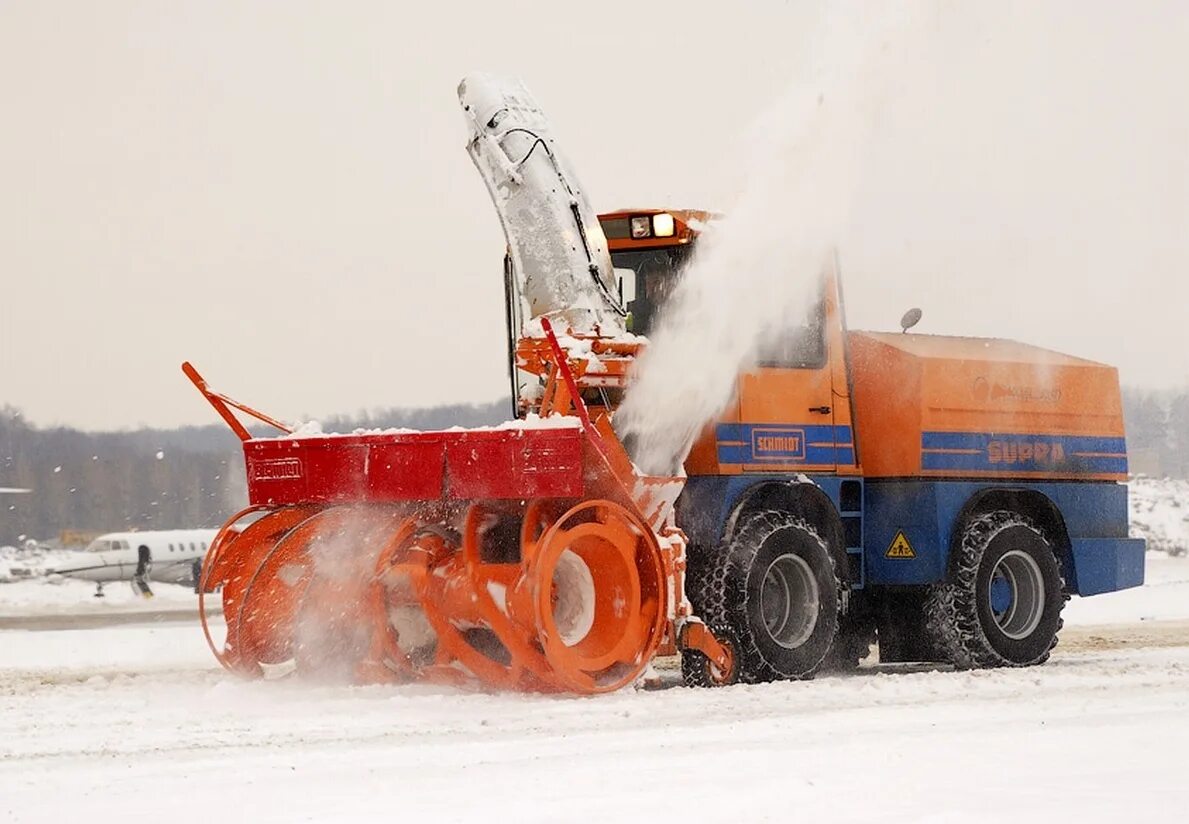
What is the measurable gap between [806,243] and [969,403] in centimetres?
205

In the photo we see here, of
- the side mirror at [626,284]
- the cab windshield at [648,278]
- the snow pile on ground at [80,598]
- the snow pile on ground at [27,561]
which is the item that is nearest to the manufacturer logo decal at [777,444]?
the cab windshield at [648,278]

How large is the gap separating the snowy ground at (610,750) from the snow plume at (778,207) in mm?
2035

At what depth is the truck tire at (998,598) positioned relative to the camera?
11.9m

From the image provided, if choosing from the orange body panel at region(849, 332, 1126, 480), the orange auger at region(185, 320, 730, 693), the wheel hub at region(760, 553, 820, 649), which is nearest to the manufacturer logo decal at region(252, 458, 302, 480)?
the orange auger at region(185, 320, 730, 693)

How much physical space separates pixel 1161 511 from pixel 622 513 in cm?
4784

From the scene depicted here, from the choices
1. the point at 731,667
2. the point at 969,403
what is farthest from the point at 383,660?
the point at 969,403

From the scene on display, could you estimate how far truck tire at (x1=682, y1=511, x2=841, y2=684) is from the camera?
1026 centimetres

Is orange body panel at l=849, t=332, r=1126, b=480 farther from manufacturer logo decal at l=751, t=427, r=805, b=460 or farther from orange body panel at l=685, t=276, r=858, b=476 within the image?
manufacturer logo decal at l=751, t=427, r=805, b=460

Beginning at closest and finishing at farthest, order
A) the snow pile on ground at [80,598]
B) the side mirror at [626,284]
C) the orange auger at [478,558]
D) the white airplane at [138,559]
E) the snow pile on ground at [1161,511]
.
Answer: the orange auger at [478,558]
the side mirror at [626,284]
the snow pile on ground at [80,598]
the white airplane at [138,559]
the snow pile on ground at [1161,511]

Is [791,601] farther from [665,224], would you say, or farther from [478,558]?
[665,224]

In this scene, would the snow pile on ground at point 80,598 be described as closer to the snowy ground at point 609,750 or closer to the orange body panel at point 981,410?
the snowy ground at point 609,750

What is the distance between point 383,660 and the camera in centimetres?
1015

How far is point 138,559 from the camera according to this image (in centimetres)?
3603

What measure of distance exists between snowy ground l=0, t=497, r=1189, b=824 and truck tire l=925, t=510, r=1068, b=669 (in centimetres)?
66
